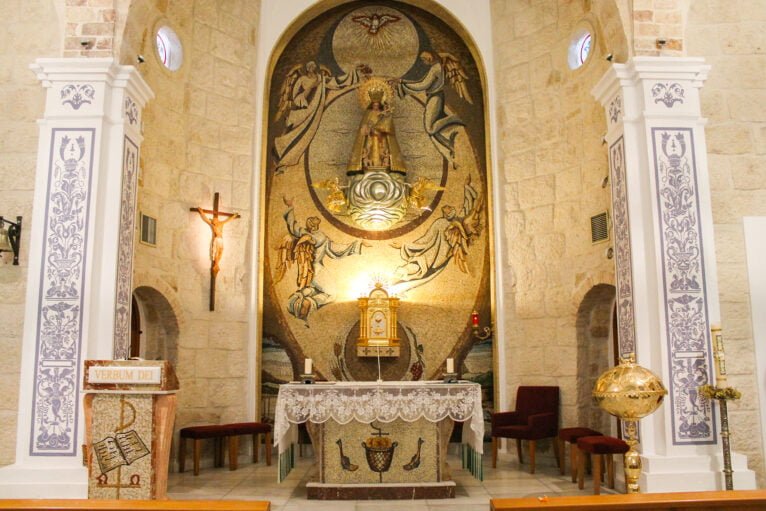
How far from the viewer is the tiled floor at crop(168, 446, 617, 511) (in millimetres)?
5980

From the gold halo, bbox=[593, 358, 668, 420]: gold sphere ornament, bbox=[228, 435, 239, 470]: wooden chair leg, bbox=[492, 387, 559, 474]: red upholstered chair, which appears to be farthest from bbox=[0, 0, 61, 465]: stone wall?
bbox=[492, 387, 559, 474]: red upholstered chair

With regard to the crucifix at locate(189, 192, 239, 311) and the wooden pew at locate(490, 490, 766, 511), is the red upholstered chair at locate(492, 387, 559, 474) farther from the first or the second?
the wooden pew at locate(490, 490, 766, 511)

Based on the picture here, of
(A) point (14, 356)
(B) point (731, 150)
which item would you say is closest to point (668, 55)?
(B) point (731, 150)

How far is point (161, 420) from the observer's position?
4.80 m

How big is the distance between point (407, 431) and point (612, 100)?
3569 mm

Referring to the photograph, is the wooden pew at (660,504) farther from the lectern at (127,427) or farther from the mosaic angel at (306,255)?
the mosaic angel at (306,255)

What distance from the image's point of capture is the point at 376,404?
6207 millimetres

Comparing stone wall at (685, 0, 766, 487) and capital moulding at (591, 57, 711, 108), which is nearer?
stone wall at (685, 0, 766, 487)

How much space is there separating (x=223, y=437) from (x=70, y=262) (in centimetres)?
311

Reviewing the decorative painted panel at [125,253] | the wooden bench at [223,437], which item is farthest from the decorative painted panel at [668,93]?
the wooden bench at [223,437]

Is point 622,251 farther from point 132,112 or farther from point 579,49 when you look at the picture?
point 132,112

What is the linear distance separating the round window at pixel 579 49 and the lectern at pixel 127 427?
20.2 ft

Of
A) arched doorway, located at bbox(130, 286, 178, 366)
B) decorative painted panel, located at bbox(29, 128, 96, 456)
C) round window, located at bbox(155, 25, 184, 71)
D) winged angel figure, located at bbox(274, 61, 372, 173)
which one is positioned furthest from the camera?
winged angel figure, located at bbox(274, 61, 372, 173)

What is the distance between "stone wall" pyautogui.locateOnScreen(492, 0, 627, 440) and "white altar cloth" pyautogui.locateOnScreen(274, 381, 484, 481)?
2387mm
